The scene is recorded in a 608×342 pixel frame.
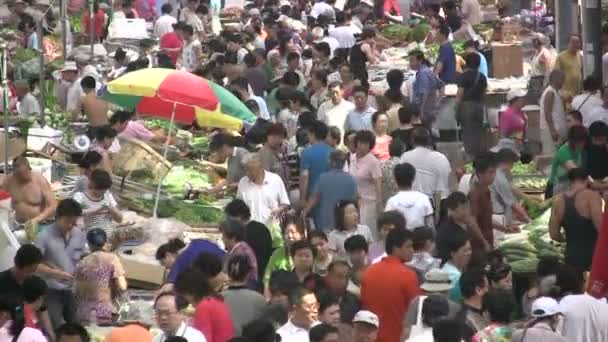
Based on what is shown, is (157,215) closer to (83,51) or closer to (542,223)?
(542,223)

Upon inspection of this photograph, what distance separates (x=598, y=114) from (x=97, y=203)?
6.75 meters

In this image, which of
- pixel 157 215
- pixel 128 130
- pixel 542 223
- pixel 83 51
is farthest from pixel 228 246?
pixel 83 51

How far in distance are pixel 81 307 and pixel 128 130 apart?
6635mm

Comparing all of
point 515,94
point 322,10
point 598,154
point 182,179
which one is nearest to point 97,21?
point 322,10

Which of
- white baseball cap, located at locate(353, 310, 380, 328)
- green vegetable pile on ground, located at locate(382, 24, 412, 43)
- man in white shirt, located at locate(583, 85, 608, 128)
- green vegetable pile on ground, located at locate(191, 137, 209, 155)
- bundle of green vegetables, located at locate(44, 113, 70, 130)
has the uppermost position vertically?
white baseball cap, located at locate(353, 310, 380, 328)

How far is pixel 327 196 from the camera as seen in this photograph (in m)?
17.9

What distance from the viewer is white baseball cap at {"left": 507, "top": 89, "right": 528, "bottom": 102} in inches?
931

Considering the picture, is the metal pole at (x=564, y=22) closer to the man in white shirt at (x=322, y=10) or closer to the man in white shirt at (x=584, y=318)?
the man in white shirt at (x=322, y=10)

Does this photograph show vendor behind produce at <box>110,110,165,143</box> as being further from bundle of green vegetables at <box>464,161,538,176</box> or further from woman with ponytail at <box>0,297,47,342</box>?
woman with ponytail at <box>0,297,47,342</box>

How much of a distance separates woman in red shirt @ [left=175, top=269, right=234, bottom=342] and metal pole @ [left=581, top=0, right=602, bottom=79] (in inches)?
499

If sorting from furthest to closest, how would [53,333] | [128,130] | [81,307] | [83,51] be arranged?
[83,51]
[128,130]
[81,307]
[53,333]

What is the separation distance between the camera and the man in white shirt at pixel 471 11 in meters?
35.2

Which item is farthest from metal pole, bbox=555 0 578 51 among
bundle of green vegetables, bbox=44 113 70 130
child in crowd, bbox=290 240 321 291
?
child in crowd, bbox=290 240 321 291

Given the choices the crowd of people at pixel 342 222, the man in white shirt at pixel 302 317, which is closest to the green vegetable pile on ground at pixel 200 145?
the crowd of people at pixel 342 222
